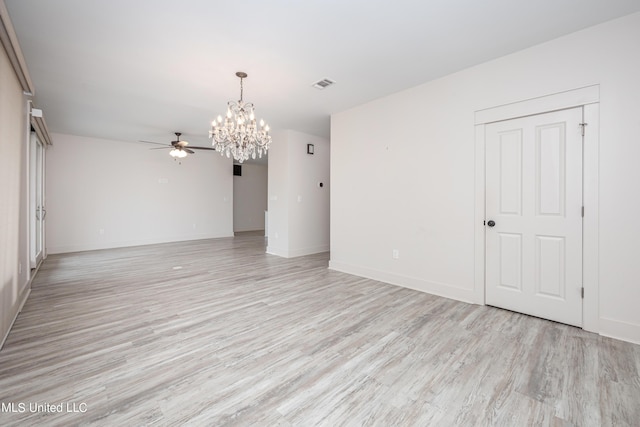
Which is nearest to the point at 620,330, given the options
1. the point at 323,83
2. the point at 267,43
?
the point at 323,83

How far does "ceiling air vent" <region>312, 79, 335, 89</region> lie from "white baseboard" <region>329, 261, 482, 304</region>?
108 inches

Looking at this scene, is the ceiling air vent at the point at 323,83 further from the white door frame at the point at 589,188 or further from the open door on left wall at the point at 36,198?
the open door on left wall at the point at 36,198

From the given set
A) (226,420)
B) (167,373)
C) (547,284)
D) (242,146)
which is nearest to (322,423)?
(226,420)

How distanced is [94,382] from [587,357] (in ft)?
11.4

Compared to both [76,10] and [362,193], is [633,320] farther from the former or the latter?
[76,10]

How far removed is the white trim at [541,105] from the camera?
2469 mm

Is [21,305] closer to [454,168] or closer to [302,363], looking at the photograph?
[302,363]

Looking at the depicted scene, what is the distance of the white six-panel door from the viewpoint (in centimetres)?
257

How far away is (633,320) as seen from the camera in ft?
7.46

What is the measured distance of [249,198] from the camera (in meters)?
10.5

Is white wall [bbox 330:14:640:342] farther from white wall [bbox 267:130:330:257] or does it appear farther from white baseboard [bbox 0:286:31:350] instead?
white baseboard [bbox 0:286:31:350]

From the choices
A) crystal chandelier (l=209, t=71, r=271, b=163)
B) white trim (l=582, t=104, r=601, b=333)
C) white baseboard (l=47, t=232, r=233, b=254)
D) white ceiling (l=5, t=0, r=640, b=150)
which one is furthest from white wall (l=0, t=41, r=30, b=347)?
white trim (l=582, t=104, r=601, b=333)

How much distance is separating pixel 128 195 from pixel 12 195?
496 cm

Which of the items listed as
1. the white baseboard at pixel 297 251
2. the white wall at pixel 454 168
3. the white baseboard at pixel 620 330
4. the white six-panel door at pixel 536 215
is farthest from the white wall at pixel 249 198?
the white baseboard at pixel 620 330
